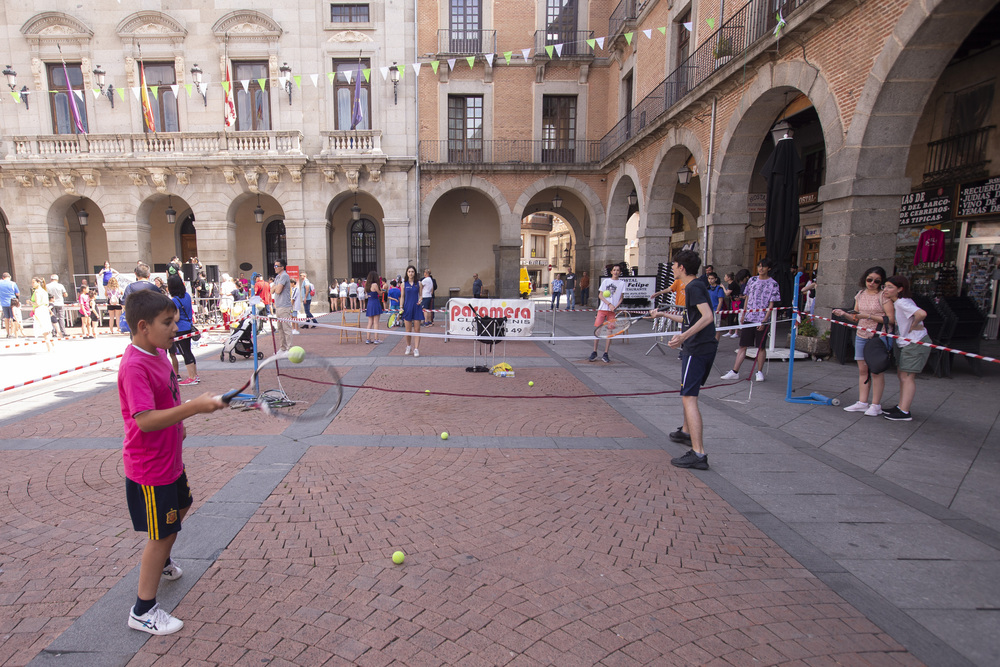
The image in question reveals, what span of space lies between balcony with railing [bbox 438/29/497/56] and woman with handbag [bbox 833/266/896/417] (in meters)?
20.1

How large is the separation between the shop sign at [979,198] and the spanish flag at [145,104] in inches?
1047

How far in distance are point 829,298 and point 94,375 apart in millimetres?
13526

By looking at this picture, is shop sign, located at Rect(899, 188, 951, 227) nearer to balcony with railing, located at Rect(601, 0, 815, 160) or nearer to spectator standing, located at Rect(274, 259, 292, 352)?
balcony with railing, located at Rect(601, 0, 815, 160)

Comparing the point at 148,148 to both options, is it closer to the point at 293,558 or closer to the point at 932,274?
the point at 293,558

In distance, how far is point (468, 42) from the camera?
2220 cm

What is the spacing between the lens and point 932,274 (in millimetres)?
12805

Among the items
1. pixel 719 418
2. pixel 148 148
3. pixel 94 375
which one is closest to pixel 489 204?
pixel 148 148

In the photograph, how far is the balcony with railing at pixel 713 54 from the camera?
11.0m

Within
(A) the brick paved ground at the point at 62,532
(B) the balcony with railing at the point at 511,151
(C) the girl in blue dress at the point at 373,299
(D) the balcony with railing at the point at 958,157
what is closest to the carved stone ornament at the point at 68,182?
(B) the balcony with railing at the point at 511,151

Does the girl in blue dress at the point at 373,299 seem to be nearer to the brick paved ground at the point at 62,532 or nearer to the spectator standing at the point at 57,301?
the brick paved ground at the point at 62,532

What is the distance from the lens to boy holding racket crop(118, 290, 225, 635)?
99.5 inches

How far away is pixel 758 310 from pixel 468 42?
1925 cm

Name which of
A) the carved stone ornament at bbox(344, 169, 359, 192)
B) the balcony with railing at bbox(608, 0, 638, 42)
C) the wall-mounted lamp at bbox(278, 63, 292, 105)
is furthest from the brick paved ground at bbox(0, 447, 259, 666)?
the balcony with railing at bbox(608, 0, 638, 42)

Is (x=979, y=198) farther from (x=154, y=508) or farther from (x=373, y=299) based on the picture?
(x=154, y=508)
